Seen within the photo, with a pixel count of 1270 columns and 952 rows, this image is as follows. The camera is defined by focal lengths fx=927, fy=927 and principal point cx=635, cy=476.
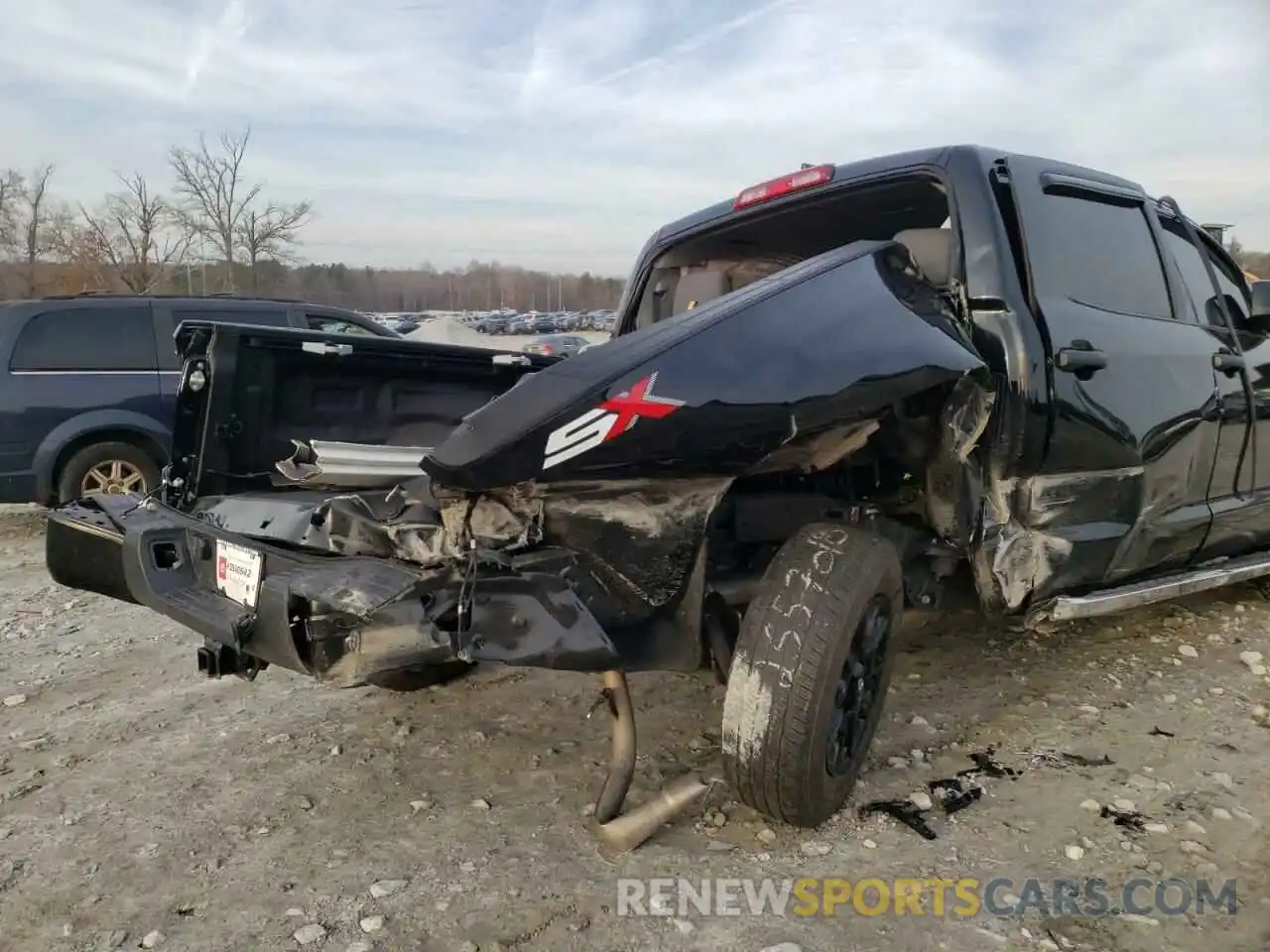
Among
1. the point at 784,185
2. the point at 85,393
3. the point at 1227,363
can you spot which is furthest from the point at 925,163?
the point at 85,393

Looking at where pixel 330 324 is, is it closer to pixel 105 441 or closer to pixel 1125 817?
pixel 105 441

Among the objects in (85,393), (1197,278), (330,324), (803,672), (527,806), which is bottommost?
(527,806)

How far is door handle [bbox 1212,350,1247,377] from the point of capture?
3.67 meters

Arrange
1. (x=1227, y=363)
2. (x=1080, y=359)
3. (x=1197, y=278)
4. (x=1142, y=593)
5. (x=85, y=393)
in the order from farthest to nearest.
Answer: (x=85, y=393), (x=1197, y=278), (x=1227, y=363), (x=1142, y=593), (x=1080, y=359)

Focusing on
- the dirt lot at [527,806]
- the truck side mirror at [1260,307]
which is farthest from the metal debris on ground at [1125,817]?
the truck side mirror at [1260,307]

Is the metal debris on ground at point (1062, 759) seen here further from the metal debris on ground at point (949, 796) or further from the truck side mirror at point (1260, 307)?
the truck side mirror at point (1260, 307)

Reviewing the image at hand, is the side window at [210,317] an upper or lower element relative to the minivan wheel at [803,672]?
upper

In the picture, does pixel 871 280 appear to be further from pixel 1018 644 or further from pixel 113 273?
pixel 113 273

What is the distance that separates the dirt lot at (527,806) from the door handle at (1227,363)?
1.26m

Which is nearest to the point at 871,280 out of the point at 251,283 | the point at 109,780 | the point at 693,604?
the point at 693,604

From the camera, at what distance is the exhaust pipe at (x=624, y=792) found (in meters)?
2.57

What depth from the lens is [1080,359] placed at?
297 centimetres

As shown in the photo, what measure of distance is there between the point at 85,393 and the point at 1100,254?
6740 millimetres

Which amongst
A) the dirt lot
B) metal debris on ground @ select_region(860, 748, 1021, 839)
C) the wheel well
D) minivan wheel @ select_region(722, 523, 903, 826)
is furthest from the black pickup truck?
the wheel well
